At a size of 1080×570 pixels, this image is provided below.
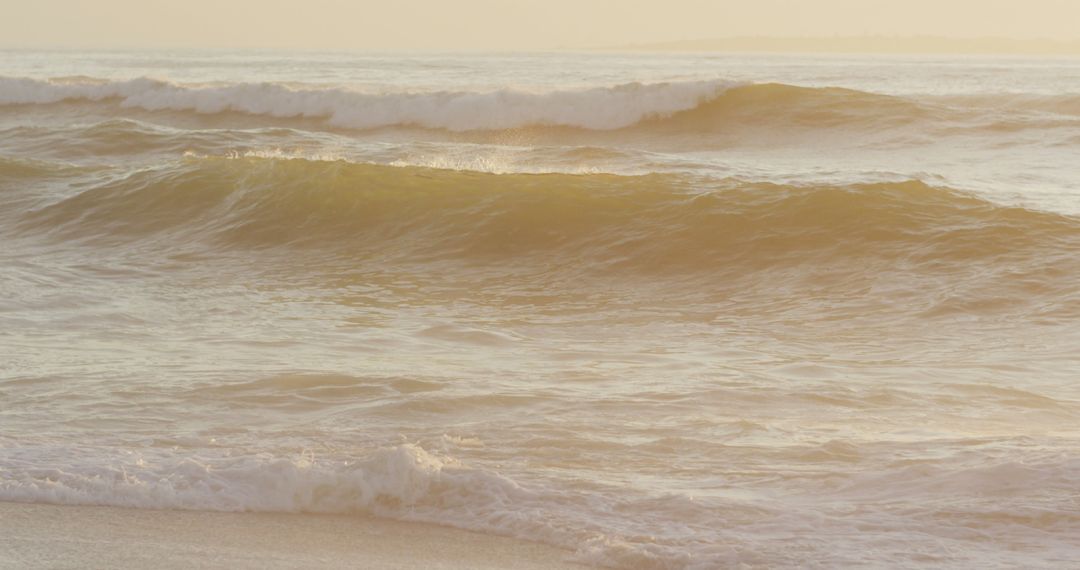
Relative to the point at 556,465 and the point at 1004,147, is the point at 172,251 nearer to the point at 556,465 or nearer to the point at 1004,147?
the point at 556,465

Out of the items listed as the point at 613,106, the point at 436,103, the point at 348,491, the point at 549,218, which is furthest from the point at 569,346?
the point at 436,103

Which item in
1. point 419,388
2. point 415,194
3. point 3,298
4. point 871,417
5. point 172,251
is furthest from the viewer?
point 415,194

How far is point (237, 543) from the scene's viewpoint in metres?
4.14

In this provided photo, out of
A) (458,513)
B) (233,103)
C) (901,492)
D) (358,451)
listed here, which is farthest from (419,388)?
(233,103)

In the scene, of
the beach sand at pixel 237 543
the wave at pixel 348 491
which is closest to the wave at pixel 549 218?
the wave at pixel 348 491

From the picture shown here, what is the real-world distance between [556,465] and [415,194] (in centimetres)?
848

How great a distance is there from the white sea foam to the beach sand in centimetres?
2020

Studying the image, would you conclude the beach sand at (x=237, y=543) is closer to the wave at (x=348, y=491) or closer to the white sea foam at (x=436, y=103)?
the wave at (x=348, y=491)

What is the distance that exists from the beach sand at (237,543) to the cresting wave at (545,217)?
6095 millimetres

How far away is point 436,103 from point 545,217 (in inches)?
578

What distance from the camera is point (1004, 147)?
18406 mm

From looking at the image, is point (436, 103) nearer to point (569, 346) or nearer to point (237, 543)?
point (569, 346)

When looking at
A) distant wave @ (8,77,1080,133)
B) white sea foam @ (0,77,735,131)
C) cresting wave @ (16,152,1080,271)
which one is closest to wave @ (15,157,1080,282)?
cresting wave @ (16,152,1080,271)

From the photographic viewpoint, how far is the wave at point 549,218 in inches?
396
